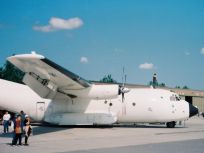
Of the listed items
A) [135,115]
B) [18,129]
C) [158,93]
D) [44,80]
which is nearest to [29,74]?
[44,80]

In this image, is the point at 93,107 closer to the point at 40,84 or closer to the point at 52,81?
the point at 52,81

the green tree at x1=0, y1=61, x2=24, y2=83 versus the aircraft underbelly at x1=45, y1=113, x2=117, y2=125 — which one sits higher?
the green tree at x1=0, y1=61, x2=24, y2=83

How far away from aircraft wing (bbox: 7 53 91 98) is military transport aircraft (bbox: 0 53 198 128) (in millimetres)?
205

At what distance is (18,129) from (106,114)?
1023 centimetres

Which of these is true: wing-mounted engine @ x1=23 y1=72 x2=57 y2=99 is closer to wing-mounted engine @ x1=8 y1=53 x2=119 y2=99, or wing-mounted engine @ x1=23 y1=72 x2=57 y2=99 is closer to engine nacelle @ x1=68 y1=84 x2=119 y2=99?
wing-mounted engine @ x1=8 y1=53 x2=119 y2=99

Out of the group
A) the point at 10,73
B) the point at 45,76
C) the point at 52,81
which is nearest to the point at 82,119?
the point at 52,81

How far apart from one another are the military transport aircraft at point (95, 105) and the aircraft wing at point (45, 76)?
0.21m

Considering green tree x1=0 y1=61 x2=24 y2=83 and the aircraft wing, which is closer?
the aircraft wing

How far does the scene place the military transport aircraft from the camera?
73.8 feet

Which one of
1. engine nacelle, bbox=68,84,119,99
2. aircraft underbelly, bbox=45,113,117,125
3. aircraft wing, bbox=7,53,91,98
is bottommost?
aircraft underbelly, bbox=45,113,117,125

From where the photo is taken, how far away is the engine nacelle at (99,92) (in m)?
22.0

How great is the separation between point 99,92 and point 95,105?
2470mm

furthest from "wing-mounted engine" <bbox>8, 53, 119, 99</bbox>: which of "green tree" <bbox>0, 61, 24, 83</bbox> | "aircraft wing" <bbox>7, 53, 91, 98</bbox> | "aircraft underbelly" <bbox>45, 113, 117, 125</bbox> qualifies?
"green tree" <bbox>0, 61, 24, 83</bbox>

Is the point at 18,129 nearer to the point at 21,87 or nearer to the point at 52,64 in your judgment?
the point at 52,64
